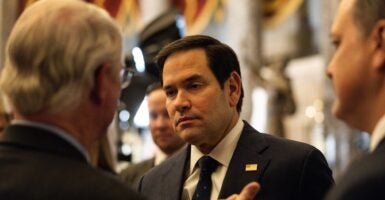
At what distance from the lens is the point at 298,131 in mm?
18797

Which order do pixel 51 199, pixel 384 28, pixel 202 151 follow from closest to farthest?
pixel 51 199 < pixel 384 28 < pixel 202 151

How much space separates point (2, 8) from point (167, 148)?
17.6 ft

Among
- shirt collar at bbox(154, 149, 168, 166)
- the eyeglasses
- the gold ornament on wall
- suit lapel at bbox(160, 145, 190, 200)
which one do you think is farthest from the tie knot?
the gold ornament on wall

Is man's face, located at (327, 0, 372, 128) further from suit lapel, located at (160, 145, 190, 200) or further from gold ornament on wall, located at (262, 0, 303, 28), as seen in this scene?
gold ornament on wall, located at (262, 0, 303, 28)

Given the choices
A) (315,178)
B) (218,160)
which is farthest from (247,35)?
(315,178)

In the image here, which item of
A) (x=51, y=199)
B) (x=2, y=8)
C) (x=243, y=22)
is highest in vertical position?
(x=51, y=199)

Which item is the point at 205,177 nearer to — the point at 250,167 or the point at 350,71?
the point at 250,167

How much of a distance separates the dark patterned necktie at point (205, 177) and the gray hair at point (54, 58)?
118 centimetres

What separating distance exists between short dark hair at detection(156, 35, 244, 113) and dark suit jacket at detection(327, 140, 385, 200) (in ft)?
5.26

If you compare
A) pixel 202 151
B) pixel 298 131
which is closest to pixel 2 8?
pixel 202 151

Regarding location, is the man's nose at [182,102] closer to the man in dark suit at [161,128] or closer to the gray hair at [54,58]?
the gray hair at [54,58]

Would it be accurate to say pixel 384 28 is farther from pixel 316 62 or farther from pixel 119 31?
pixel 316 62

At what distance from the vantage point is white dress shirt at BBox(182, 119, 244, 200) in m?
3.12

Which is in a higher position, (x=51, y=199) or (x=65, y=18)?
(x=65, y=18)
